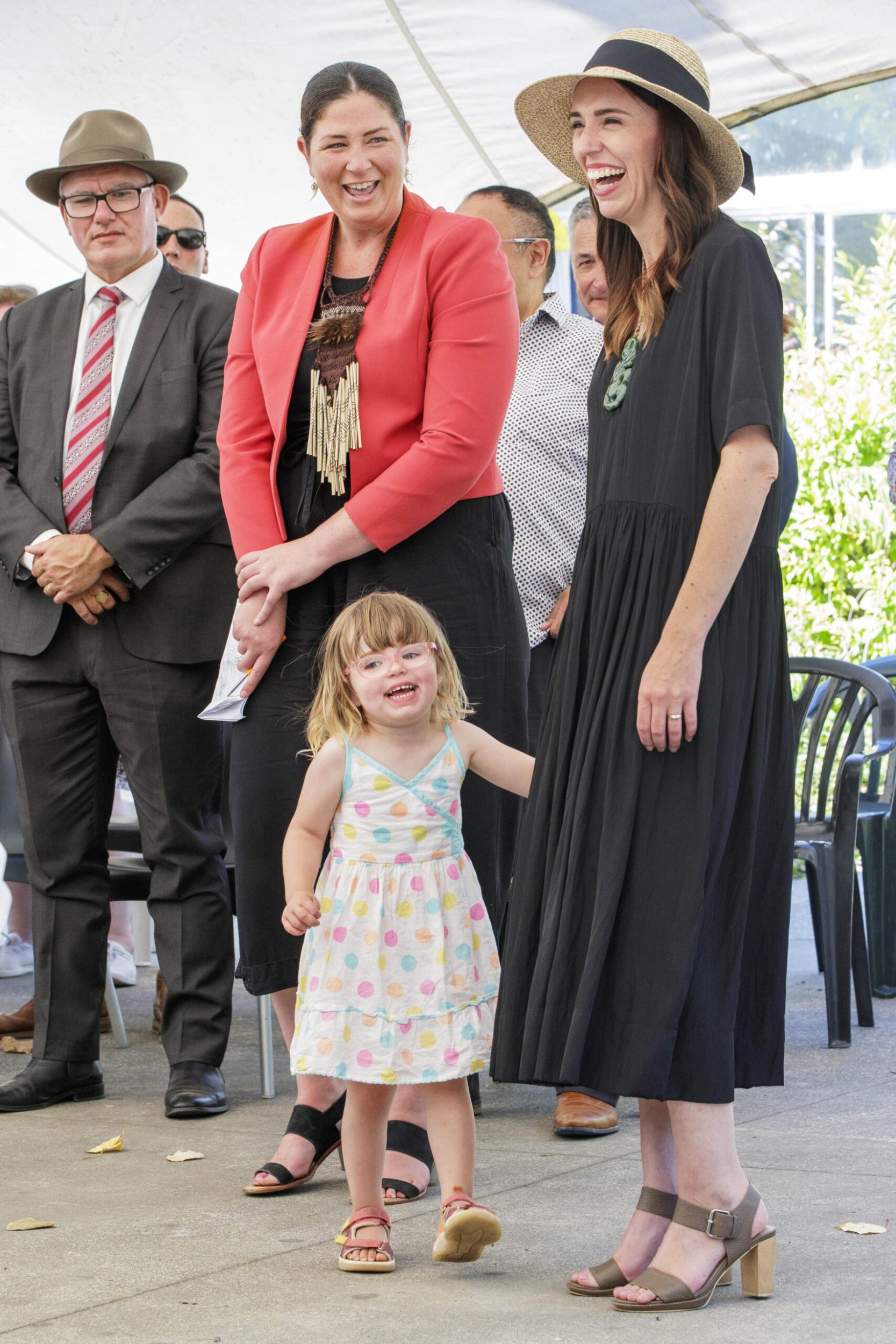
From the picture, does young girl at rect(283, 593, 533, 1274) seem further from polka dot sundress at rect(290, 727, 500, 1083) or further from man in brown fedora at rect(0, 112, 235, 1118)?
man in brown fedora at rect(0, 112, 235, 1118)

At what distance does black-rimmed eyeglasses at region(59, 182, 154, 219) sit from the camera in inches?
162

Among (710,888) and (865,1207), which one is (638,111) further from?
(865,1207)

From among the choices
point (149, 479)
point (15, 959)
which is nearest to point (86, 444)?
point (149, 479)

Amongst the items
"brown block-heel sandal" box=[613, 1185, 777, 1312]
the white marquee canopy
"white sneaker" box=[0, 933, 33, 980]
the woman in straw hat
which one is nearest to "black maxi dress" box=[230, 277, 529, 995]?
the woman in straw hat

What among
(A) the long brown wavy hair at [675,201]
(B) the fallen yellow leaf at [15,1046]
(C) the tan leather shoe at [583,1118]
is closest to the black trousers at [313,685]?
(C) the tan leather shoe at [583,1118]

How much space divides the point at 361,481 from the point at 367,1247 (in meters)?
1.41

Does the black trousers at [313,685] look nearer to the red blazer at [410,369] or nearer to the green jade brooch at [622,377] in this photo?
the red blazer at [410,369]

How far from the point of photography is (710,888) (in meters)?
2.44

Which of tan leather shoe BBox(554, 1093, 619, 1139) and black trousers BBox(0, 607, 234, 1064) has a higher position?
black trousers BBox(0, 607, 234, 1064)

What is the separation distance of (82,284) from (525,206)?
4.00 ft

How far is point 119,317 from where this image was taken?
4.14 m

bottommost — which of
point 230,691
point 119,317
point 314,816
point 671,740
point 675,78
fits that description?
point 314,816

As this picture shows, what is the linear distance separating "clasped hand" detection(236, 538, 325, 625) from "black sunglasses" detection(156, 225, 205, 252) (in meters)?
2.22

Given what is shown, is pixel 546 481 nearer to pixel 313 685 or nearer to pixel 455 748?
pixel 313 685
